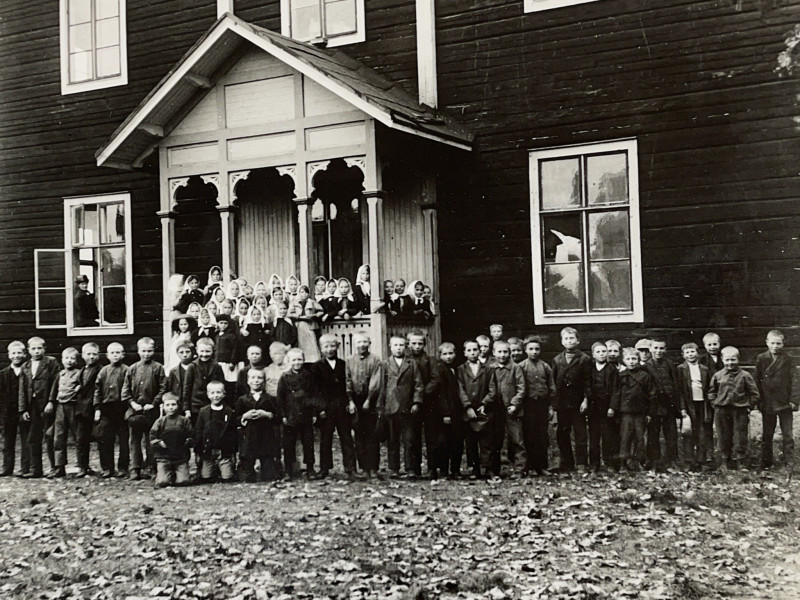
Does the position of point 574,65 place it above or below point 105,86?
below

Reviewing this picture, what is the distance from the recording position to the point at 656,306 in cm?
814

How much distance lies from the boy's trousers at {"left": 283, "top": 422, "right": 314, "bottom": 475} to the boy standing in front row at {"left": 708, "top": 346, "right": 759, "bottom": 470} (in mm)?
3571

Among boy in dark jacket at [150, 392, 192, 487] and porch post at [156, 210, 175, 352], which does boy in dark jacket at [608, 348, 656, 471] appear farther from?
porch post at [156, 210, 175, 352]

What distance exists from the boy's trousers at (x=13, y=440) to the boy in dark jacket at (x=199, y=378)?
1.82m

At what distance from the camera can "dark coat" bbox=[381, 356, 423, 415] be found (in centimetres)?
747

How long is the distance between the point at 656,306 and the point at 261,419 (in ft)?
13.3

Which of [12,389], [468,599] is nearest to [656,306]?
[468,599]

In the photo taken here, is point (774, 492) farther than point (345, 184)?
No

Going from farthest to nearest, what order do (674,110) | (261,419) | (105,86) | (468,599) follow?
(105,86) < (674,110) < (261,419) < (468,599)

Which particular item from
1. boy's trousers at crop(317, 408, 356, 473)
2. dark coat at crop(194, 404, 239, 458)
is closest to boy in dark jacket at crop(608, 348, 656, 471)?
boy's trousers at crop(317, 408, 356, 473)

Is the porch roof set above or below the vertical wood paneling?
above

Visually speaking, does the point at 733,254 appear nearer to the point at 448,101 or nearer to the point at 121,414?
the point at 448,101

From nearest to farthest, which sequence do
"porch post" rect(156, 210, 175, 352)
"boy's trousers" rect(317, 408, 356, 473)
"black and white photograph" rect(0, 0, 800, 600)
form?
"black and white photograph" rect(0, 0, 800, 600) → "boy's trousers" rect(317, 408, 356, 473) → "porch post" rect(156, 210, 175, 352)

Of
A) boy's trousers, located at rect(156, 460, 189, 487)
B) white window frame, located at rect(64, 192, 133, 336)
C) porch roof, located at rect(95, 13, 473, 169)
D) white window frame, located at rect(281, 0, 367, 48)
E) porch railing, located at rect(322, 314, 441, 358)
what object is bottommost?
boy's trousers, located at rect(156, 460, 189, 487)
